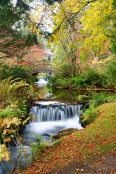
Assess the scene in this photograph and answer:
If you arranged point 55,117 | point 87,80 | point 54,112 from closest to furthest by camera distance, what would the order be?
point 55,117
point 54,112
point 87,80

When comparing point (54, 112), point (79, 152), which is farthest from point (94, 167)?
point (54, 112)

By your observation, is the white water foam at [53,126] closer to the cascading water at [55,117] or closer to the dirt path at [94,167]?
the cascading water at [55,117]

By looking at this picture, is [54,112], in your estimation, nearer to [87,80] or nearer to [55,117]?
[55,117]

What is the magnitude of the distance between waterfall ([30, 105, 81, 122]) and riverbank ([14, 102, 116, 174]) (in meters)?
3.71

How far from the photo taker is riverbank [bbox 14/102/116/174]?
297cm

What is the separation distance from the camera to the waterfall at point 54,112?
7988 millimetres

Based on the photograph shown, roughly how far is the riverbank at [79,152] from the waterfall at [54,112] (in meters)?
3.71

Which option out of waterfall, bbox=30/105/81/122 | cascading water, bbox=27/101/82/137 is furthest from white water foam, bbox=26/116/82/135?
waterfall, bbox=30/105/81/122

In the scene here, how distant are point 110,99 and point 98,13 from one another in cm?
467

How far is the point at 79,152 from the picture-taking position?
333 centimetres

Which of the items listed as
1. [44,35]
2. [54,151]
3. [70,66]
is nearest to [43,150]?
[54,151]

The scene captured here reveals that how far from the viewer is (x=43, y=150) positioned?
3777 millimetres

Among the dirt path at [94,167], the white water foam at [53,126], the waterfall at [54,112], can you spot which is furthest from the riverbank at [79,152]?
the waterfall at [54,112]

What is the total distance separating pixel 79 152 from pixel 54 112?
490 centimetres
